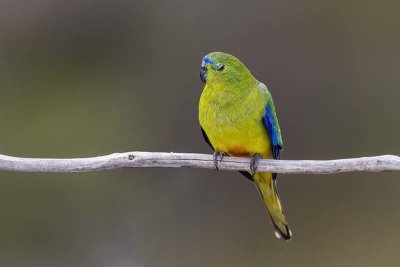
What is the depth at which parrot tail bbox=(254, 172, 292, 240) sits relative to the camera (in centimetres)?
351

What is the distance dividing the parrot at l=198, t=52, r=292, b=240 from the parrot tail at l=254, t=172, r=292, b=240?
0.69 feet

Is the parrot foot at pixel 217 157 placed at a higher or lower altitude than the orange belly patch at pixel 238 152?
lower

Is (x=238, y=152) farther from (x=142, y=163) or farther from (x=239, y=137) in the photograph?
(x=142, y=163)

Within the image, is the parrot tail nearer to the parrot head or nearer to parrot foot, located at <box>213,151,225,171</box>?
parrot foot, located at <box>213,151,225,171</box>

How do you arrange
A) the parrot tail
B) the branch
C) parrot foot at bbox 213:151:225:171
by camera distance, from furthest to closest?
the parrot tail, parrot foot at bbox 213:151:225:171, the branch

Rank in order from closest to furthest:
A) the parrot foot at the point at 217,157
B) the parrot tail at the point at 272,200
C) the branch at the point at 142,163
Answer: the branch at the point at 142,163 < the parrot foot at the point at 217,157 < the parrot tail at the point at 272,200

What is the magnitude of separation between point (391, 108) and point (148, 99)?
185cm

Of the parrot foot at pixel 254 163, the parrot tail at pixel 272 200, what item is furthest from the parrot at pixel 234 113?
the parrot tail at pixel 272 200

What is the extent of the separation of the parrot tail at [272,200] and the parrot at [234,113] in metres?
0.21

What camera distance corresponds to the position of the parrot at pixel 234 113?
3201mm

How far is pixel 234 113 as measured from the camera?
320 centimetres

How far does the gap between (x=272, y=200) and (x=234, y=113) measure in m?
0.68

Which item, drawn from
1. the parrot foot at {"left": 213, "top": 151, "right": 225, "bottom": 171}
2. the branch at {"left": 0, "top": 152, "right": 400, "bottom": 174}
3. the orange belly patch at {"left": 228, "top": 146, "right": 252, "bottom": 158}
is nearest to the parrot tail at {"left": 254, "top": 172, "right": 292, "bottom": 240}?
the orange belly patch at {"left": 228, "top": 146, "right": 252, "bottom": 158}

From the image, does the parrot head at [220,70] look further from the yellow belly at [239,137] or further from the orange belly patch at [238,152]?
the orange belly patch at [238,152]
